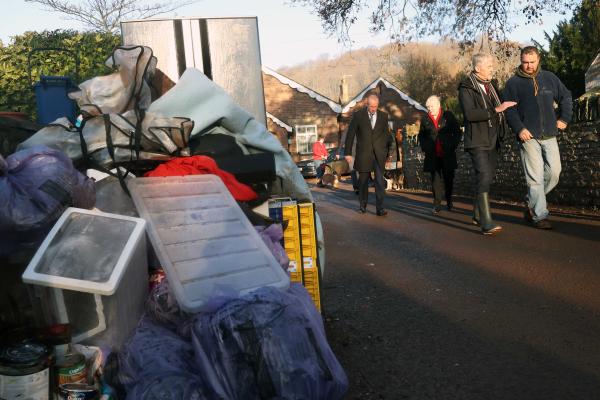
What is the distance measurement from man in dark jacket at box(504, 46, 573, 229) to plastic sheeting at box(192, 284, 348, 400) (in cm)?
552

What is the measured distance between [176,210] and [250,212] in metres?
0.57

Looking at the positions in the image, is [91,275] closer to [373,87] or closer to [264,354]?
[264,354]

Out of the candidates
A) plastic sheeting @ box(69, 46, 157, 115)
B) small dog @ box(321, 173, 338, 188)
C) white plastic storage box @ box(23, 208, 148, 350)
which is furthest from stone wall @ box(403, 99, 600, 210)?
small dog @ box(321, 173, 338, 188)

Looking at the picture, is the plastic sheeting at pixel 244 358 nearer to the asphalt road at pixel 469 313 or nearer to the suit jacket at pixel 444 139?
the asphalt road at pixel 469 313

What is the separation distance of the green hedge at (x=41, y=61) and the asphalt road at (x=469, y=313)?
15.3 ft

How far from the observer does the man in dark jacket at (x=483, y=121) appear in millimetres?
7473

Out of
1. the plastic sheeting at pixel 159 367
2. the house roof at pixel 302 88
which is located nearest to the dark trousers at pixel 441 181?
the plastic sheeting at pixel 159 367

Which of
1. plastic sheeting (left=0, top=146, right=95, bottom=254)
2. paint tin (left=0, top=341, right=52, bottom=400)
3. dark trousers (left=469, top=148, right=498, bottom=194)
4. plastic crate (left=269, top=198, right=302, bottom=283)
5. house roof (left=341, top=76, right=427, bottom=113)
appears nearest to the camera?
paint tin (left=0, top=341, right=52, bottom=400)

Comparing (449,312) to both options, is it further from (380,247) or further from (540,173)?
(540,173)

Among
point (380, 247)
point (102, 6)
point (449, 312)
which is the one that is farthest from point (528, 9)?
point (102, 6)

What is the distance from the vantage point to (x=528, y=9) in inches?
577

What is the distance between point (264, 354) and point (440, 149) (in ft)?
28.9

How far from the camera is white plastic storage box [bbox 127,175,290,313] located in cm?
293

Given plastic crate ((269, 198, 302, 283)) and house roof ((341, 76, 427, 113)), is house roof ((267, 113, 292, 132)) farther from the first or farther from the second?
plastic crate ((269, 198, 302, 283))
